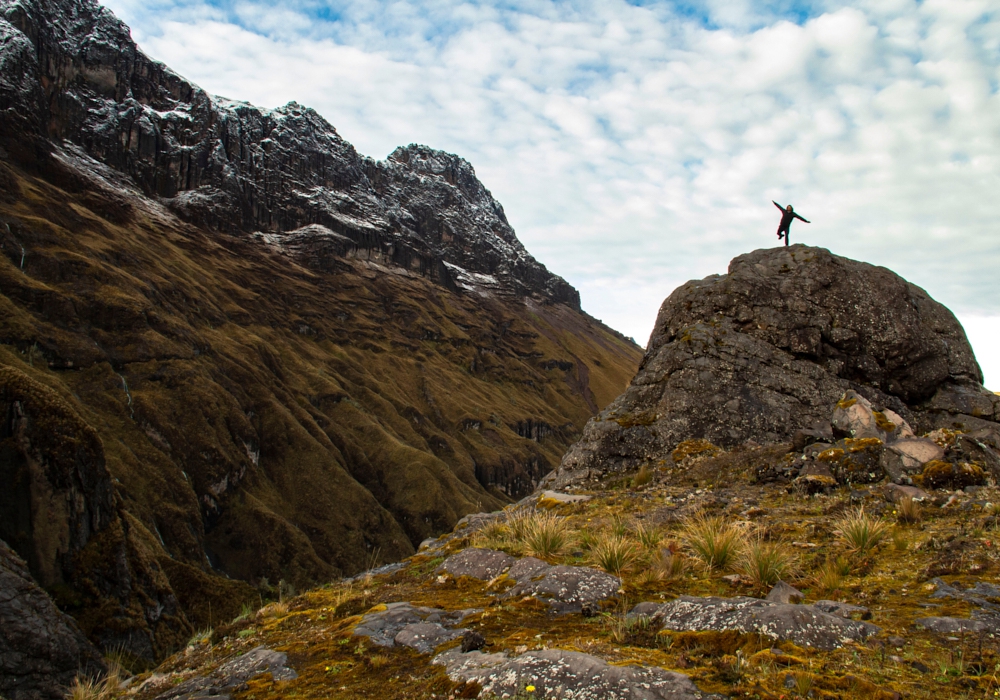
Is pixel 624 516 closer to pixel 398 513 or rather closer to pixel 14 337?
pixel 14 337

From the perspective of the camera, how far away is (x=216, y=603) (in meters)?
92.4

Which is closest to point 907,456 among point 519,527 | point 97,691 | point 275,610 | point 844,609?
point 844,609

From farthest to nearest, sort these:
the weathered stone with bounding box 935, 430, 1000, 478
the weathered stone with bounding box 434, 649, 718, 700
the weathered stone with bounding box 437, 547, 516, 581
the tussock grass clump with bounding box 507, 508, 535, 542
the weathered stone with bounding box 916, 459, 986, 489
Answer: the weathered stone with bounding box 935, 430, 1000, 478, the weathered stone with bounding box 916, 459, 986, 489, the tussock grass clump with bounding box 507, 508, 535, 542, the weathered stone with bounding box 437, 547, 516, 581, the weathered stone with bounding box 434, 649, 718, 700

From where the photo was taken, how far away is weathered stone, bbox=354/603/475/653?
6047 millimetres

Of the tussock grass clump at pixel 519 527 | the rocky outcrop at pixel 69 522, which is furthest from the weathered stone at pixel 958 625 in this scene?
the rocky outcrop at pixel 69 522

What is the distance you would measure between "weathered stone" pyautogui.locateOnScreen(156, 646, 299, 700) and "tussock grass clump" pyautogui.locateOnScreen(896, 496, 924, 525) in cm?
859

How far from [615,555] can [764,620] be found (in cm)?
245

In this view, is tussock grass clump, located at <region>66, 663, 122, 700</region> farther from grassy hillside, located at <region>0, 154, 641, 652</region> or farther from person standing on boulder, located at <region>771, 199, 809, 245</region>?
grassy hillside, located at <region>0, 154, 641, 652</region>

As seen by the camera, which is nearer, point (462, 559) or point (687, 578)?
point (687, 578)

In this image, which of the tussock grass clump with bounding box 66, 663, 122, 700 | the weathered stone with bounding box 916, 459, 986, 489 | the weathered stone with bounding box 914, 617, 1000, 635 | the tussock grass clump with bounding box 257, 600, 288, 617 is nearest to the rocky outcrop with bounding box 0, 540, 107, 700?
the tussock grass clump with bounding box 257, 600, 288, 617

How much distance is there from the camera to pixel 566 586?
693 cm

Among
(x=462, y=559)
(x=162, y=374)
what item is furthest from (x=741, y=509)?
(x=162, y=374)

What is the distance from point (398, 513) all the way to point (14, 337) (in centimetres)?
10678

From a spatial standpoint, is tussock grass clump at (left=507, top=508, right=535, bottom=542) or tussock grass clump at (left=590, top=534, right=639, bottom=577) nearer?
tussock grass clump at (left=590, top=534, right=639, bottom=577)
